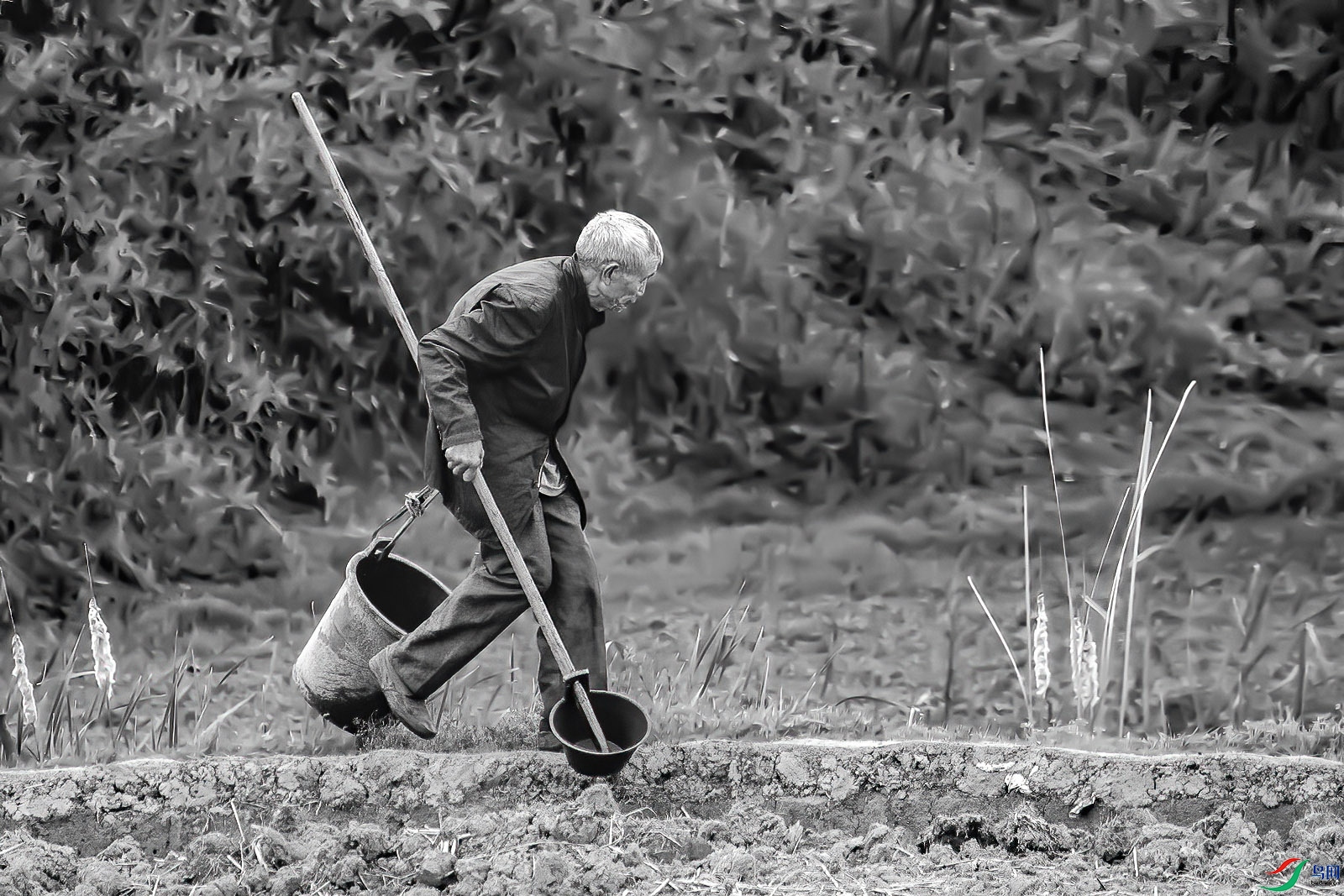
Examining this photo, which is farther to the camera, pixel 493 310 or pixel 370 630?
pixel 370 630

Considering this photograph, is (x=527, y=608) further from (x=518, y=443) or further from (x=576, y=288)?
(x=576, y=288)

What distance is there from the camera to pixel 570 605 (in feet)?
13.0

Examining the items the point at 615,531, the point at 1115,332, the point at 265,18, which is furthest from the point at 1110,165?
the point at 265,18

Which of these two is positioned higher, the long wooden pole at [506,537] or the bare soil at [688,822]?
the long wooden pole at [506,537]

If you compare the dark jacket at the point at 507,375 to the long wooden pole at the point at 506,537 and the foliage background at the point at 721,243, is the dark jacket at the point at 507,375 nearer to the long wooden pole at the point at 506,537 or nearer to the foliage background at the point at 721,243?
the long wooden pole at the point at 506,537

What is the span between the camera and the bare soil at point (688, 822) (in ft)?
11.1

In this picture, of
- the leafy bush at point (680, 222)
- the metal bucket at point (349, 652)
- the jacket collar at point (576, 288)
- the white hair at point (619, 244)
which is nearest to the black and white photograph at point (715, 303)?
the leafy bush at point (680, 222)

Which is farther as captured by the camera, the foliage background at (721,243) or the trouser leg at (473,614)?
the foliage background at (721,243)

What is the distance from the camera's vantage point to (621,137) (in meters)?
5.61

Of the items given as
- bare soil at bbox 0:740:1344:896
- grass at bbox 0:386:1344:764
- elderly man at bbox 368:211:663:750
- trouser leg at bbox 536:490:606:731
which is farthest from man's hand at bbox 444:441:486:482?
grass at bbox 0:386:1344:764

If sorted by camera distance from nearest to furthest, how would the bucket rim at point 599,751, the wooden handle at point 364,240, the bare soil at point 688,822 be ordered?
the bare soil at point 688,822
the bucket rim at point 599,751
the wooden handle at point 364,240

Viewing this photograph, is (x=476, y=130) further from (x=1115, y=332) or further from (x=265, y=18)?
(x=1115, y=332)

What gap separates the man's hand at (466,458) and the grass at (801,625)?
0.90 meters

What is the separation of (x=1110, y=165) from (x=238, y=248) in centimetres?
307
